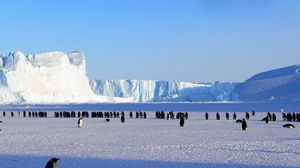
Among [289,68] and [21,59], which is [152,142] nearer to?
[21,59]

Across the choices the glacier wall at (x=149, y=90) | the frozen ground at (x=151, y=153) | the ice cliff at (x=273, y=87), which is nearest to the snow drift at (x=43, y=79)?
the glacier wall at (x=149, y=90)

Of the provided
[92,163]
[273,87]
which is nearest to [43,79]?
[273,87]

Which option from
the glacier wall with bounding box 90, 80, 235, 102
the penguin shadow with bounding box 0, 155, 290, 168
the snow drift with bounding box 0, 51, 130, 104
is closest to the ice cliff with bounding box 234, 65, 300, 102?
the glacier wall with bounding box 90, 80, 235, 102

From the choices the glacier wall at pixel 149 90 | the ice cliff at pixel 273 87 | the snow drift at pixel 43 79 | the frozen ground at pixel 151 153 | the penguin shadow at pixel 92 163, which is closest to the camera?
the penguin shadow at pixel 92 163

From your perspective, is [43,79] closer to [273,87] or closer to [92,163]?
[273,87]

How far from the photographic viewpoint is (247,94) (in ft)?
536

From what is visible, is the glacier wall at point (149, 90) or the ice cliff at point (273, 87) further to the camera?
the glacier wall at point (149, 90)

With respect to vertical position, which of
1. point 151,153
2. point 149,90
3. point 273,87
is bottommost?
point 149,90

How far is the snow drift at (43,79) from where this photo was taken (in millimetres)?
126312

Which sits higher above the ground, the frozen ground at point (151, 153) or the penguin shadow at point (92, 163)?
the penguin shadow at point (92, 163)

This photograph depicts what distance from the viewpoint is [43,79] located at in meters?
133

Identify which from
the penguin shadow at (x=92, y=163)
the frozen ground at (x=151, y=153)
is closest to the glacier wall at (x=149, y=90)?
the frozen ground at (x=151, y=153)

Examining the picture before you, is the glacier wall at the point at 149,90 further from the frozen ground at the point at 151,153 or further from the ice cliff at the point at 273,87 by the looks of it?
the frozen ground at the point at 151,153

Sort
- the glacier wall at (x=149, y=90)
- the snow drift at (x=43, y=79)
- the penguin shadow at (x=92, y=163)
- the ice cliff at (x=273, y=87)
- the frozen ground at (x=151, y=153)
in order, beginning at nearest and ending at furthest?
the penguin shadow at (x=92, y=163) → the frozen ground at (x=151, y=153) → the snow drift at (x=43, y=79) → the ice cliff at (x=273, y=87) → the glacier wall at (x=149, y=90)
